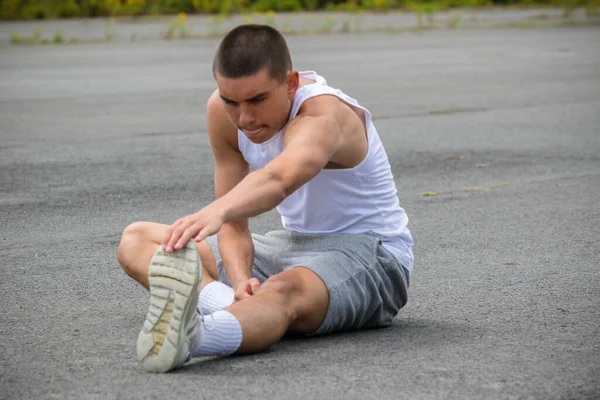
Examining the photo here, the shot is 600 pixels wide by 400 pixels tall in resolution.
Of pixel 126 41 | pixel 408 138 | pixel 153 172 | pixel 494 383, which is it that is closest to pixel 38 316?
pixel 494 383

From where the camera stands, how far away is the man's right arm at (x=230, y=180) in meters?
3.83

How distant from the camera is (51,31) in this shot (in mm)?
21766

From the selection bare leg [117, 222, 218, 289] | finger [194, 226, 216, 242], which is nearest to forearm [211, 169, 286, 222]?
finger [194, 226, 216, 242]

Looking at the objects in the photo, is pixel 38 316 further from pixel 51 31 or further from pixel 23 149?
pixel 51 31

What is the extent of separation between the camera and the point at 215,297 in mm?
3766

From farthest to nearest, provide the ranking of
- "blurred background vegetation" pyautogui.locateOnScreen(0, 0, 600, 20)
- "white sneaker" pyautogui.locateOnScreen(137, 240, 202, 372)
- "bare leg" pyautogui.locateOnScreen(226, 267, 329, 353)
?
"blurred background vegetation" pyautogui.locateOnScreen(0, 0, 600, 20) < "bare leg" pyautogui.locateOnScreen(226, 267, 329, 353) < "white sneaker" pyautogui.locateOnScreen(137, 240, 202, 372)

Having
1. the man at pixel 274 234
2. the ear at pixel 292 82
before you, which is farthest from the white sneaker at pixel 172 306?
the ear at pixel 292 82

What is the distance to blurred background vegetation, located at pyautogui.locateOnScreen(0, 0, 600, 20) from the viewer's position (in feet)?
86.6

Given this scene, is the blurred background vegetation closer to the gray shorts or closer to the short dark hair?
the gray shorts

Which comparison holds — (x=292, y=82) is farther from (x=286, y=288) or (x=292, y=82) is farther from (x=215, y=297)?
(x=215, y=297)

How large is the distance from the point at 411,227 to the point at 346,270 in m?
2.16

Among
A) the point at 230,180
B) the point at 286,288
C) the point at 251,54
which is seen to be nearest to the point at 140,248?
the point at 230,180

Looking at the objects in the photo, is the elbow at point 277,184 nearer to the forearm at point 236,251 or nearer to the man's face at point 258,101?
the man's face at point 258,101

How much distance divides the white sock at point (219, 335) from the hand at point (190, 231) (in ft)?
0.97
